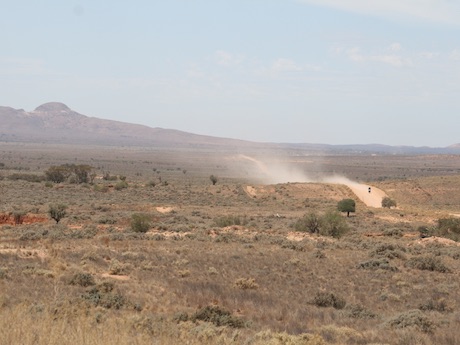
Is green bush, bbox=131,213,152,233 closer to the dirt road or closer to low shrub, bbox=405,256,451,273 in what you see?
low shrub, bbox=405,256,451,273

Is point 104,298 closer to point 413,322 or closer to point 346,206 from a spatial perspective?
point 413,322

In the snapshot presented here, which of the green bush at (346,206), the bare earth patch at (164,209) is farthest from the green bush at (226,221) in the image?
the green bush at (346,206)

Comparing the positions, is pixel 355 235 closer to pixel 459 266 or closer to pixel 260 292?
pixel 459 266

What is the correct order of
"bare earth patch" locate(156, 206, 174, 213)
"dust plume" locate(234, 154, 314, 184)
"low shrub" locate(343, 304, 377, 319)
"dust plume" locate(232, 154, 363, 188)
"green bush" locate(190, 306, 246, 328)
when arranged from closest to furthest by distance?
"green bush" locate(190, 306, 246, 328), "low shrub" locate(343, 304, 377, 319), "bare earth patch" locate(156, 206, 174, 213), "dust plume" locate(232, 154, 363, 188), "dust plume" locate(234, 154, 314, 184)

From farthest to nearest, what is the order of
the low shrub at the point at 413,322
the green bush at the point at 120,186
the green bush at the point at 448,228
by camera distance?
the green bush at the point at 120,186
the green bush at the point at 448,228
the low shrub at the point at 413,322

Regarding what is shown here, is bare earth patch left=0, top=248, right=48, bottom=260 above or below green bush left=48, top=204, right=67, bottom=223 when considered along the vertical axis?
above

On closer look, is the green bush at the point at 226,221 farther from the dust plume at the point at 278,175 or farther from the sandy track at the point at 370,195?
the dust plume at the point at 278,175

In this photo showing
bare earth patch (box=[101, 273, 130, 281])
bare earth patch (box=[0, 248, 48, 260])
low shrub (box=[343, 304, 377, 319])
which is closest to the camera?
low shrub (box=[343, 304, 377, 319])

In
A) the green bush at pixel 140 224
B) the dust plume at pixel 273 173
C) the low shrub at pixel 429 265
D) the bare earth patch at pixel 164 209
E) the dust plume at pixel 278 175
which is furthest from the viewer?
the dust plume at pixel 273 173

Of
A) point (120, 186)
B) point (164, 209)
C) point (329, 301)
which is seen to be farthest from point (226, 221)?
point (120, 186)

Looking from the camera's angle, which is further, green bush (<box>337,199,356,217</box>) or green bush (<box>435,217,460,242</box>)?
green bush (<box>337,199,356,217</box>)

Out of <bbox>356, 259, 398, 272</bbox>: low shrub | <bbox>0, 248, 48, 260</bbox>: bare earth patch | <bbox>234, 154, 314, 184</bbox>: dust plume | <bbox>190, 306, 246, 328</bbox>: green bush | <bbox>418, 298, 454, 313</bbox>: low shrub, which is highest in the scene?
<bbox>190, 306, 246, 328</bbox>: green bush

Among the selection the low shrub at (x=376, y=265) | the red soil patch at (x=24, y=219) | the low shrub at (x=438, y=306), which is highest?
the low shrub at (x=438, y=306)

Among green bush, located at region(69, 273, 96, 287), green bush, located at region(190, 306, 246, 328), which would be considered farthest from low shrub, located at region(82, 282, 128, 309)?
green bush, located at region(190, 306, 246, 328)
